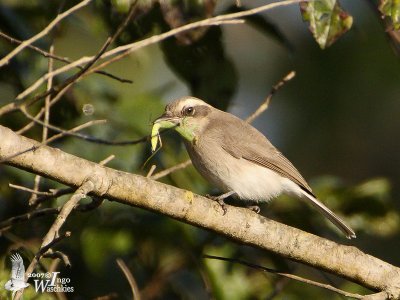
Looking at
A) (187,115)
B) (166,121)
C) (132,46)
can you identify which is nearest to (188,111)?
(187,115)

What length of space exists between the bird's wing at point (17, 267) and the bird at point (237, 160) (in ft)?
5.70

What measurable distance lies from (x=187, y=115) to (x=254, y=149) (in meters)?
0.69

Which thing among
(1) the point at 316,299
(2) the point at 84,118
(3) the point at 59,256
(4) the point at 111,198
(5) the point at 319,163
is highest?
(5) the point at 319,163

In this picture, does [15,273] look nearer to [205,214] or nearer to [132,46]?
[205,214]

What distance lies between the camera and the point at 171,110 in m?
5.39

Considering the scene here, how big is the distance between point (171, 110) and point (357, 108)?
4688 mm

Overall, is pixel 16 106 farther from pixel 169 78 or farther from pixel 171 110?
pixel 169 78

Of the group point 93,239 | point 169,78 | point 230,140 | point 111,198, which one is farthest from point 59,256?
point 169,78

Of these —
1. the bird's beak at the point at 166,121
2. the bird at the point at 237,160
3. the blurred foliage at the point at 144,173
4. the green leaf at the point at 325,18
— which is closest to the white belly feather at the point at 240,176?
the bird at the point at 237,160

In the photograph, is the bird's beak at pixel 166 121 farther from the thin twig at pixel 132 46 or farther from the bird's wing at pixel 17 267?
the bird's wing at pixel 17 267

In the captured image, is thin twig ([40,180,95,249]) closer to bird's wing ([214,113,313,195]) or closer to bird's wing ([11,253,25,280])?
bird's wing ([11,253,25,280])

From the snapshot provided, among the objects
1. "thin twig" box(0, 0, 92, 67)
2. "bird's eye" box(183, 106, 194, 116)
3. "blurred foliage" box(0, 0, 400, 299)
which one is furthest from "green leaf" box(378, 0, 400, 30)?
"bird's eye" box(183, 106, 194, 116)

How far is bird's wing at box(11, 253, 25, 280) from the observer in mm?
3543

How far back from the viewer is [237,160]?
5766mm
